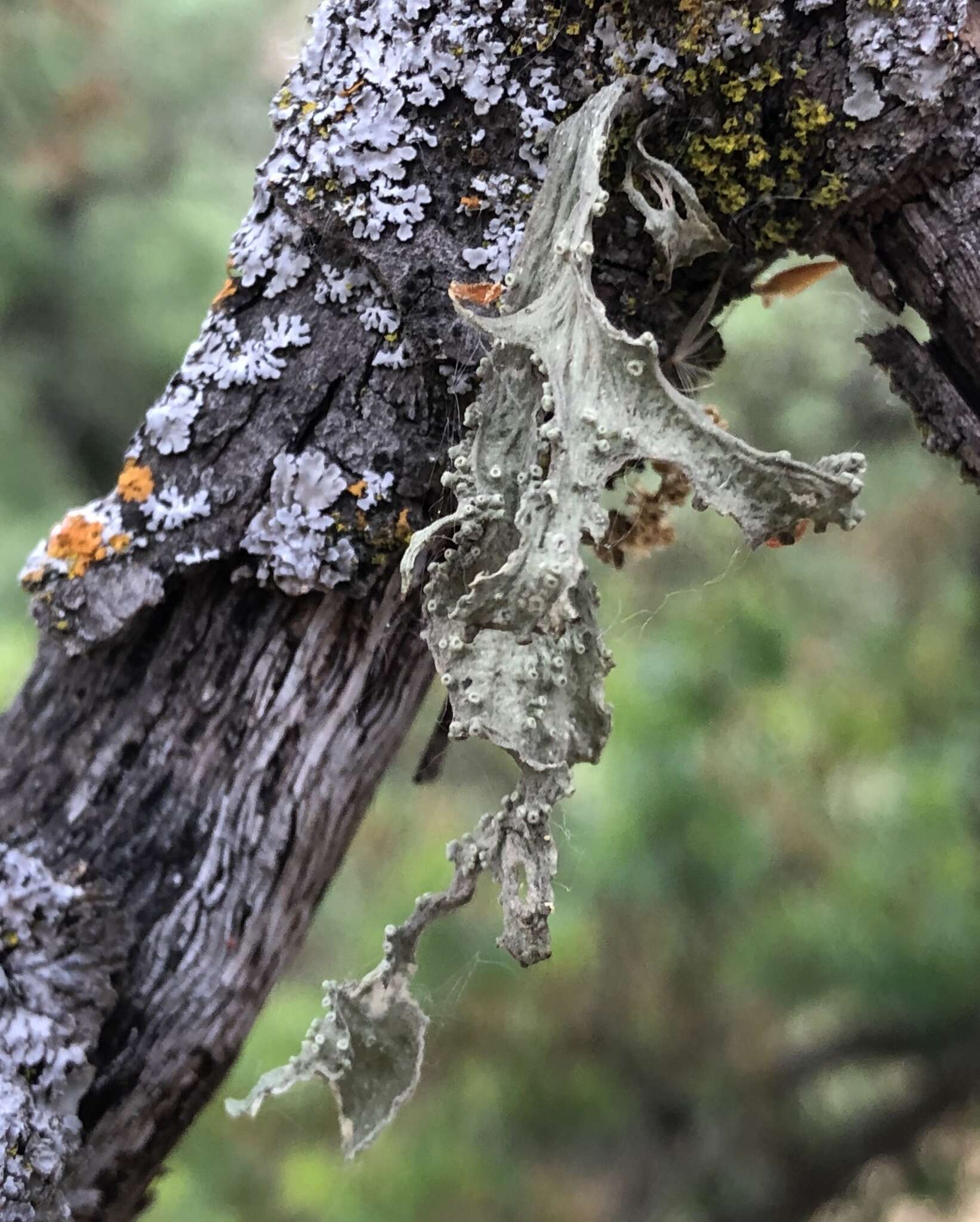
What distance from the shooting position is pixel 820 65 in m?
0.60

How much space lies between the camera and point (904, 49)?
0.58m

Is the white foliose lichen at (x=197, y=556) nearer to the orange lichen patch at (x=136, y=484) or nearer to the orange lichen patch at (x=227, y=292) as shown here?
the orange lichen patch at (x=136, y=484)

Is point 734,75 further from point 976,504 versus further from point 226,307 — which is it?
point 976,504

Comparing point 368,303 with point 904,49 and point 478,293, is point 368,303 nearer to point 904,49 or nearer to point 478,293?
point 478,293

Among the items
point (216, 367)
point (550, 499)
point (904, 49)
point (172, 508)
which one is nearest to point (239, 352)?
point (216, 367)

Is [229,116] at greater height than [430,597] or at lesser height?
greater

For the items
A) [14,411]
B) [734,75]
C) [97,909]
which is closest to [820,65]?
[734,75]

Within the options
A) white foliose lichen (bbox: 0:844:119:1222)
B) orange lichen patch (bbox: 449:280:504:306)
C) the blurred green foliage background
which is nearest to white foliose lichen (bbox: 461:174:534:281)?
orange lichen patch (bbox: 449:280:504:306)

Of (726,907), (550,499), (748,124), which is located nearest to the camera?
(550,499)

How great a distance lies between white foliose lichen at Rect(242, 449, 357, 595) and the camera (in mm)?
687

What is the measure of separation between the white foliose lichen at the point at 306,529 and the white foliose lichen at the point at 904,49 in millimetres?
417

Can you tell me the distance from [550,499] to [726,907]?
1320mm

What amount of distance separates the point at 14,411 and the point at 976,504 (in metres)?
2.25

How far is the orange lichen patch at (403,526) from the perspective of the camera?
0.69 m
